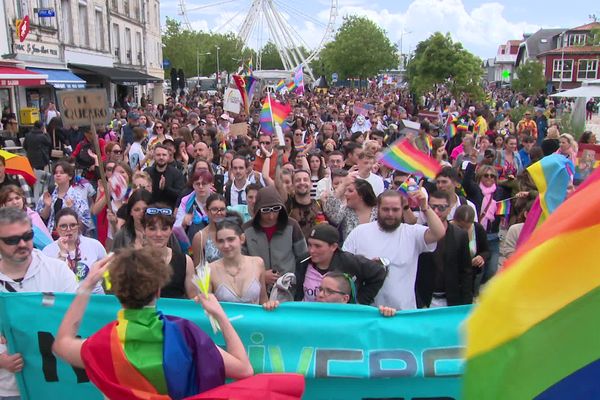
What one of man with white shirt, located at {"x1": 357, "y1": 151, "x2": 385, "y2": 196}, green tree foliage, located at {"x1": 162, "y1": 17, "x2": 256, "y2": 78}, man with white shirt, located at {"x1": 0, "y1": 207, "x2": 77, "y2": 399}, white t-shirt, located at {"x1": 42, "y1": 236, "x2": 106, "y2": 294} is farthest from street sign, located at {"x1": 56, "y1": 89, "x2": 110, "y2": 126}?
green tree foliage, located at {"x1": 162, "y1": 17, "x2": 256, "y2": 78}

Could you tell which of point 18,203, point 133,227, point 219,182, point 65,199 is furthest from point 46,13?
point 133,227

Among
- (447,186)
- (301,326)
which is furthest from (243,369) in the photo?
(447,186)

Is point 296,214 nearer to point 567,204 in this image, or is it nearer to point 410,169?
point 410,169

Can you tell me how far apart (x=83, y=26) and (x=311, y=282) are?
29.4 metres

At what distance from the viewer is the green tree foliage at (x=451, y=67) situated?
26859 mm

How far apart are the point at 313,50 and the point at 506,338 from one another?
65.4 meters

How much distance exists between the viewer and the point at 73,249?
14.4ft

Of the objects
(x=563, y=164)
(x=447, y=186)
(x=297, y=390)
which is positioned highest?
(x=563, y=164)

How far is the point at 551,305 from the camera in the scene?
164cm

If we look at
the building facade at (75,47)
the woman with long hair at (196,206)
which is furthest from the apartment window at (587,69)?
the woman with long hair at (196,206)

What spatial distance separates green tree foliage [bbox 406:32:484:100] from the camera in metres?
26.9

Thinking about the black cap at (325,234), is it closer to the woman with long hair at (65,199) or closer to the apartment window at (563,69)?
the woman with long hair at (65,199)

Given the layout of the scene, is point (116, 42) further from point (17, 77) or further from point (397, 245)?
point (397, 245)

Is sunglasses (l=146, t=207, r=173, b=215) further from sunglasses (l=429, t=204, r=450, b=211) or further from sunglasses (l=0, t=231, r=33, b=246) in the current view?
sunglasses (l=429, t=204, r=450, b=211)
